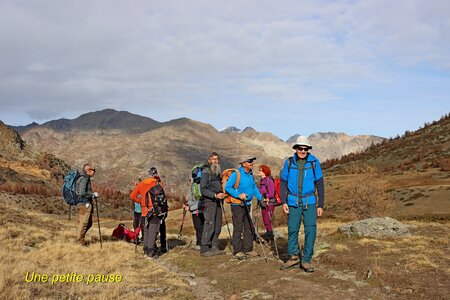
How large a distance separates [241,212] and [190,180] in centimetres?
288

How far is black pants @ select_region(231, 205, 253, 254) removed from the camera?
1210 centimetres

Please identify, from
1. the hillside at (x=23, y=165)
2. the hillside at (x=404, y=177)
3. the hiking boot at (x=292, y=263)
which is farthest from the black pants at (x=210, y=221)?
the hillside at (x=23, y=165)

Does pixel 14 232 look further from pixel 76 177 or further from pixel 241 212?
pixel 241 212

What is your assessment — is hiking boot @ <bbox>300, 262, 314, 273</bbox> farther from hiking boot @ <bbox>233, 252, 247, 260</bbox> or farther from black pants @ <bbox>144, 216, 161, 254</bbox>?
black pants @ <bbox>144, 216, 161, 254</bbox>

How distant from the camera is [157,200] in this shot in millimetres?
13672

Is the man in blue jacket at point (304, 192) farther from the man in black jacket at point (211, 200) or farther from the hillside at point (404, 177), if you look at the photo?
the hillside at point (404, 177)

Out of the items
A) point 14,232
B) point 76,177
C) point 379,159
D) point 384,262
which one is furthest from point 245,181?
point 379,159

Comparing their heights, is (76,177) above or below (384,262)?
above

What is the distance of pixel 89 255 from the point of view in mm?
12477

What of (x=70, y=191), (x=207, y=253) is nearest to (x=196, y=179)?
(x=207, y=253)

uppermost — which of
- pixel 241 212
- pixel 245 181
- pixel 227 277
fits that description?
pixel 245 181

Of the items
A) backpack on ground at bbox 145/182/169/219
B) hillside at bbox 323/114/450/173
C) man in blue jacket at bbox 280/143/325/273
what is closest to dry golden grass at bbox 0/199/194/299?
backpack on ground at bbox 145/182/169/219

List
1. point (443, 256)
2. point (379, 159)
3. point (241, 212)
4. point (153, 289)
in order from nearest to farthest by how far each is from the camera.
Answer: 1. point (153, 289)
2. point (443, 256)
3. point (241, 212)
4. point (379, 159)

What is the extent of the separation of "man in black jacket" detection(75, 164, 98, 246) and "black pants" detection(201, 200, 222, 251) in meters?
4.05
